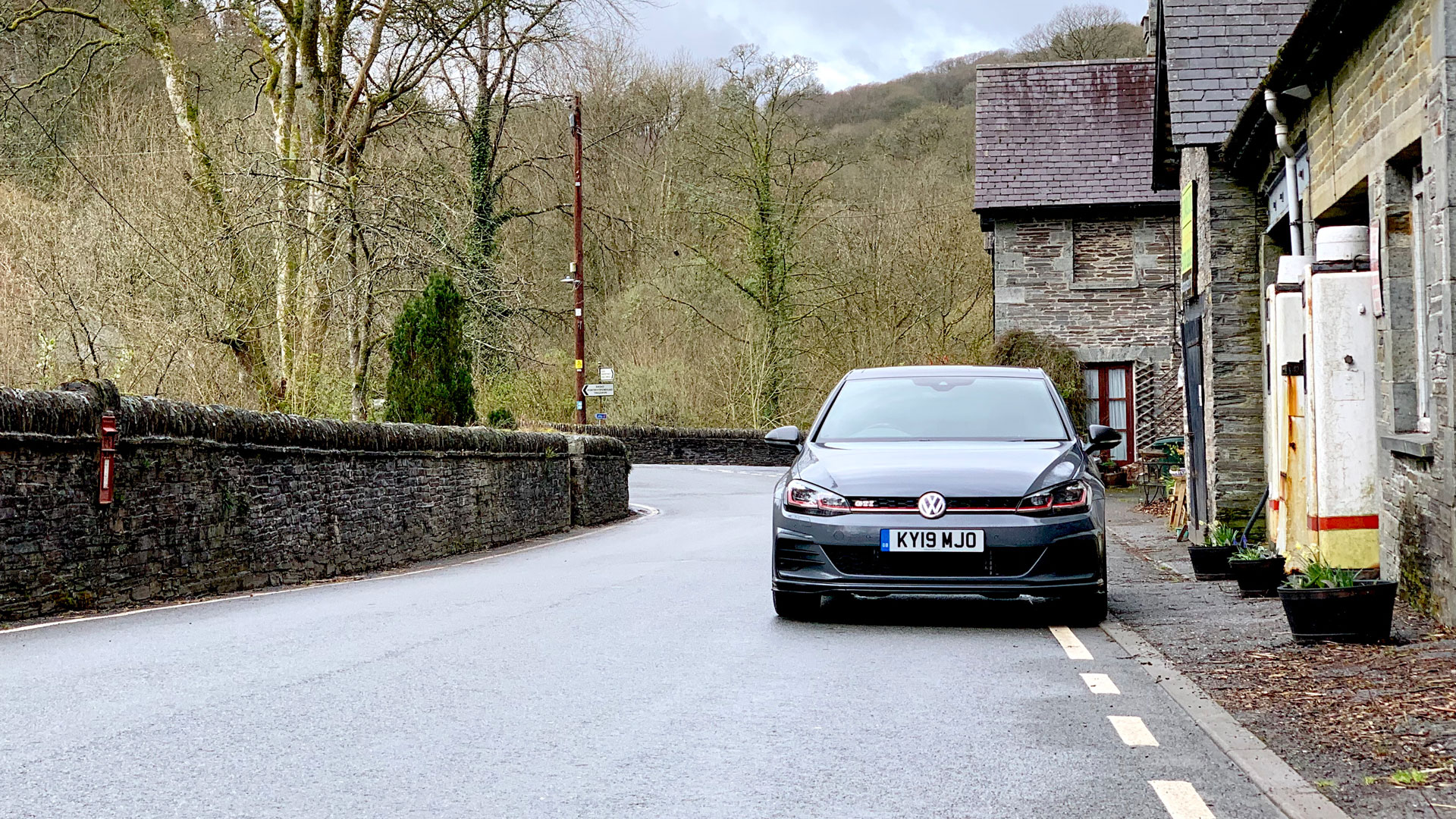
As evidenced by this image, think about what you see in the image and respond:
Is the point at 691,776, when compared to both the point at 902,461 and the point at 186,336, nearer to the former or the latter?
the point at 902,461

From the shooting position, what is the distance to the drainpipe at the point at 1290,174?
13.0 m

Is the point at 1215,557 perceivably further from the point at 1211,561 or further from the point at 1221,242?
the point at 1221,242

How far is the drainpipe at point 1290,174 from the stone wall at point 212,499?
928 cm

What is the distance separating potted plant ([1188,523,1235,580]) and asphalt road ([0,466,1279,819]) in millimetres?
2714

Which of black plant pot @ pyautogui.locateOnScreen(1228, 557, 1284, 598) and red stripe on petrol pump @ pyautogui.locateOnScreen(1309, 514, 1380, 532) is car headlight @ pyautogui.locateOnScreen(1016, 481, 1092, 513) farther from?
red stripe on petrol pump @ pyautogui.locateOnScreen(1309, 514, 1380, 532)

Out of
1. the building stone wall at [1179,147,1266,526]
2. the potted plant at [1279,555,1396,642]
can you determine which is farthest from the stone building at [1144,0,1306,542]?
the potted plant at [1279,555,1396,642]

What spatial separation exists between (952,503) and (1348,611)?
2.25 metres

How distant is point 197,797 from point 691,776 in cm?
158

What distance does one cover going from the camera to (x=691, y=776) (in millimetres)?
5168

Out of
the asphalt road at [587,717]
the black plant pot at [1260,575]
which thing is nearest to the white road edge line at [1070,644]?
the asphalt road at [587,717]

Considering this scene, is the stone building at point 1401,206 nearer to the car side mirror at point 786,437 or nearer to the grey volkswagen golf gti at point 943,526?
the grey volkswagen golf gti at point 943,526

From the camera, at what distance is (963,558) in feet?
29.5

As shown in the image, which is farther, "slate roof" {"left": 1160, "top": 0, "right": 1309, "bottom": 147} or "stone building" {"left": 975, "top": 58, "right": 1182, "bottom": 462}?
"stone building" {"left": 975, "top": 58, "right": 1182, "bottom": 462}

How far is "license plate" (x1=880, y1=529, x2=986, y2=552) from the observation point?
8961mm
